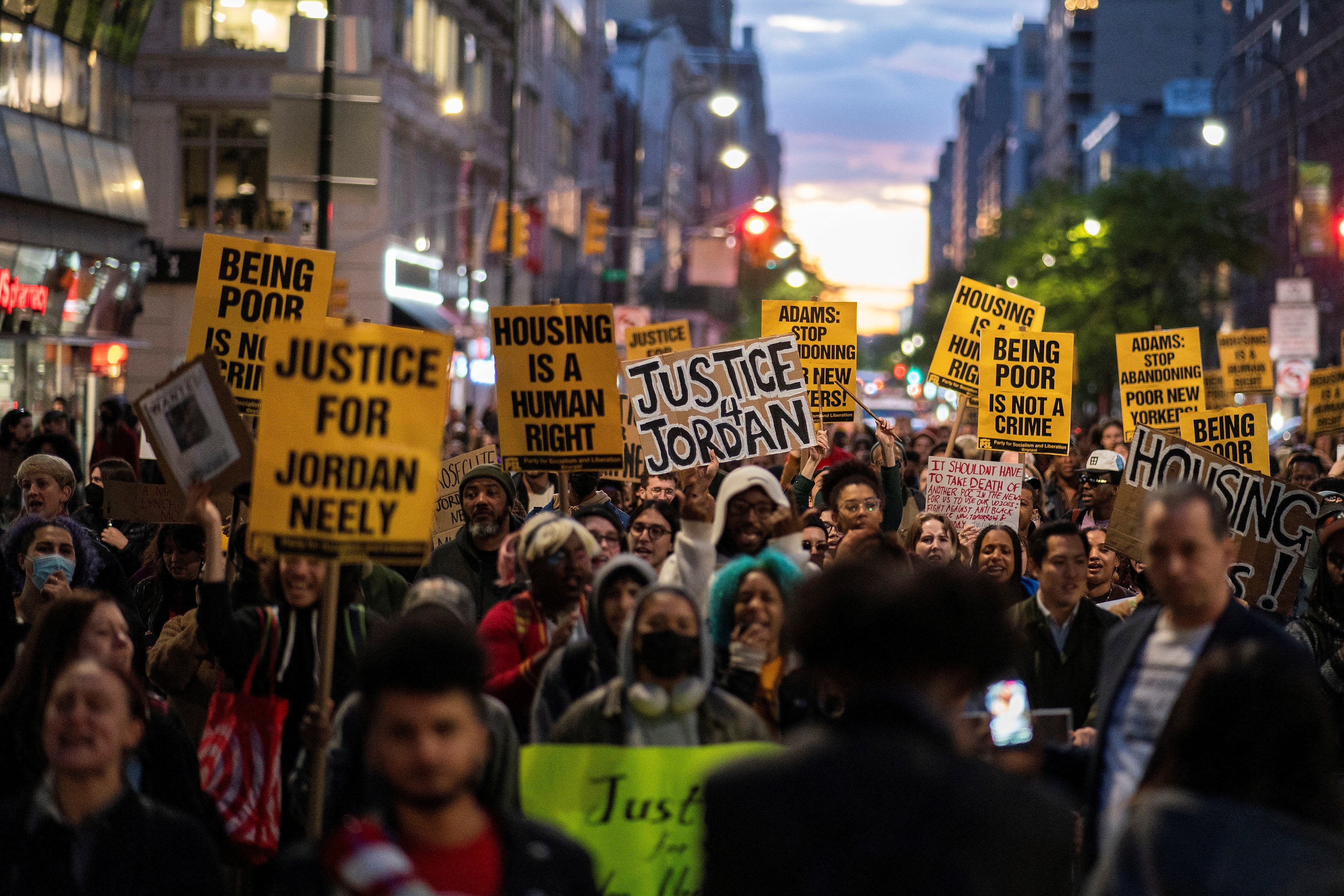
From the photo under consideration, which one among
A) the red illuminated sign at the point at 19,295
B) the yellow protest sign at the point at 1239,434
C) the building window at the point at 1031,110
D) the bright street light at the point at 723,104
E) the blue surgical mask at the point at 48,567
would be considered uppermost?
the building window at the point at 1031,110

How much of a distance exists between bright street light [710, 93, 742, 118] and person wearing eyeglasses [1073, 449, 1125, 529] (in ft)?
78.0

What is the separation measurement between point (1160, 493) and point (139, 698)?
275 centimetres

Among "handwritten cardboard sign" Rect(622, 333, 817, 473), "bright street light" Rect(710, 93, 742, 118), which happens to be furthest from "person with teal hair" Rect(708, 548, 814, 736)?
"bright street light" Rect(710, 93, 742, 118)

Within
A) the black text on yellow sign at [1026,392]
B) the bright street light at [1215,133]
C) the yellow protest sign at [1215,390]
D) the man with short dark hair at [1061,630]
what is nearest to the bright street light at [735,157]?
the bright street light at [1215,133]

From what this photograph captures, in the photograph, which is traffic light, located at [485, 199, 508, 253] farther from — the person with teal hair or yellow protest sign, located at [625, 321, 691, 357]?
the person with teal hair

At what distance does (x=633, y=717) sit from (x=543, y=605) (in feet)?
4.35

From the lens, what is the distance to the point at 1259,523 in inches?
359

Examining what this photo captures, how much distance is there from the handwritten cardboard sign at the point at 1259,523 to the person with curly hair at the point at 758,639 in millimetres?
3431

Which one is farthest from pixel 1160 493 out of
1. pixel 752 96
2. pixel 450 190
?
pixel 752 96

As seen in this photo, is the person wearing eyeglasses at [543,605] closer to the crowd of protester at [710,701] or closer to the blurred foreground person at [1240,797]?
the crowd of protester at [710,701]

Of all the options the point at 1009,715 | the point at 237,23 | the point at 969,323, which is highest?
the point at 237,23

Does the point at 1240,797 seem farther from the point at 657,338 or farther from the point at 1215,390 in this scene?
the point at 1215,390

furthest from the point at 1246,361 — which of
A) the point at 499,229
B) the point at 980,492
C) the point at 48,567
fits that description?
the point at 48,567

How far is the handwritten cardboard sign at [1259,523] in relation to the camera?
907cm
